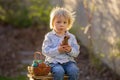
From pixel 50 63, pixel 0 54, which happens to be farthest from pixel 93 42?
pixel 50 63

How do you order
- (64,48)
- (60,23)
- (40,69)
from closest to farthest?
(40,69)
(64,48)
(60,23)

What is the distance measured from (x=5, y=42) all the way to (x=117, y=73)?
3.82 m

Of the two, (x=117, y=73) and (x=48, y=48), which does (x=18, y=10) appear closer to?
(x=117, y=73)

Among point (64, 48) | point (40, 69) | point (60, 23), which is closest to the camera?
point (40, 69)

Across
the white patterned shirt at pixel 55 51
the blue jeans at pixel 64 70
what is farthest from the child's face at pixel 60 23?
the blue jeans at pixel 64 70

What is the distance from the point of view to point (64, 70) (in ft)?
18.7

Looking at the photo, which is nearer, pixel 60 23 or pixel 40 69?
pixel 40 69

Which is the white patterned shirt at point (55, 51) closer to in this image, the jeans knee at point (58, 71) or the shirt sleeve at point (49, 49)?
the shirt sleeve at point (49, 49)

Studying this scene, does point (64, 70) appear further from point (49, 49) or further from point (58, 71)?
point (49, 49)

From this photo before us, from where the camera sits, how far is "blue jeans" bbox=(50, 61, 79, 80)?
555cm

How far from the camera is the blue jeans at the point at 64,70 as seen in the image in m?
5.55

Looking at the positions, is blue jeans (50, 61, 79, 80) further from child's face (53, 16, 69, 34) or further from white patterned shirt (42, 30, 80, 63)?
child's face (53, 16, 69, 34)

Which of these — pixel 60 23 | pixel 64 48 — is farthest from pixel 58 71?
pixel 60 23

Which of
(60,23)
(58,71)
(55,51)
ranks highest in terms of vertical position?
(60,23)
